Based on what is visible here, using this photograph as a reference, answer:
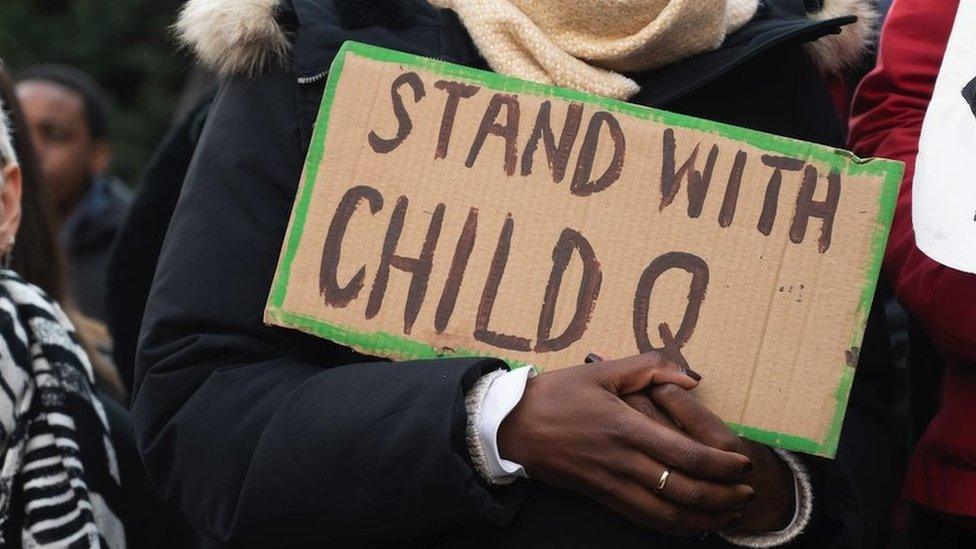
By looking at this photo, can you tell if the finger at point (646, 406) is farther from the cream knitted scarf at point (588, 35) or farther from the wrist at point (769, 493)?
the cream knitted scarf at point (588, 35)

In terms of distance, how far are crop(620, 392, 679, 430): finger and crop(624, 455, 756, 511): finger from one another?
0.05 m

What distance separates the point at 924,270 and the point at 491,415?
25.7 inches

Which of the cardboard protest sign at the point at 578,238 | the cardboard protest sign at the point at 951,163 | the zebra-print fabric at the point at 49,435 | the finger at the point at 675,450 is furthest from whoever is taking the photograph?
the zebra-print fabric at the point at 49,435

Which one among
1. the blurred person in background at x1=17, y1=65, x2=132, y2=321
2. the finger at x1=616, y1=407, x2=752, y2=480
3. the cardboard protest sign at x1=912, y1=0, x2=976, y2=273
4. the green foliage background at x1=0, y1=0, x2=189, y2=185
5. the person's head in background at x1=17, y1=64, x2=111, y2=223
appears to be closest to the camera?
the finger at x1=616, y1=407, x2=752, y2=480

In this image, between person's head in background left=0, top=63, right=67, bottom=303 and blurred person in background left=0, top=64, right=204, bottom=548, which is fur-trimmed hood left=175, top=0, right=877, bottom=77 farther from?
person's head in background left=0, top=63, right=67, bottom=303

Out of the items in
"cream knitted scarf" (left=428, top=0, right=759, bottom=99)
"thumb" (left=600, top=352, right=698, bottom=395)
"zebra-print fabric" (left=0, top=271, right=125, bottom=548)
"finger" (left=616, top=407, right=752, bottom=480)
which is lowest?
"zebra-print fabric" (left=0, top=271, right=125, bottom=548)

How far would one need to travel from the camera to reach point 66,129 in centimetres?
585

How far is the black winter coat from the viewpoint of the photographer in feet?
5.41

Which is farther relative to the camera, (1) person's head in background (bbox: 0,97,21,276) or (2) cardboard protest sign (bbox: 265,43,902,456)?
(1) person's head in background (bbox: 0,97,21,276)

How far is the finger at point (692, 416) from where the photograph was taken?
161cm

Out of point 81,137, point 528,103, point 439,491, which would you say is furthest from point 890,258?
point 81,137

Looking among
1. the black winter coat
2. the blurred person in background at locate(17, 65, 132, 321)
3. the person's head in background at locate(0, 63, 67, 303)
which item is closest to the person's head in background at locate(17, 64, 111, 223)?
the blurred person in background at locate(17, 65, 132, 321)

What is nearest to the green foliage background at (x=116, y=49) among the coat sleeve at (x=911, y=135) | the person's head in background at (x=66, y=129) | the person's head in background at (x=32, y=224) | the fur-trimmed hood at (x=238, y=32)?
the person's head in background at (x=66, y=129)

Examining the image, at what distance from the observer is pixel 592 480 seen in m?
1.62
